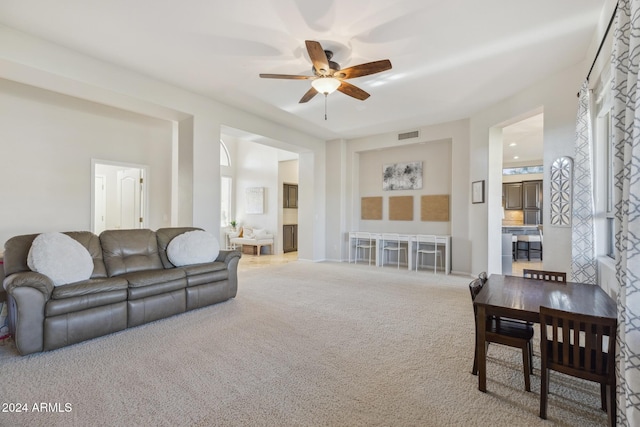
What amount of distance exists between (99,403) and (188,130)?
4.06 m

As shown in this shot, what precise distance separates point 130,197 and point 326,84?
5.08 meters

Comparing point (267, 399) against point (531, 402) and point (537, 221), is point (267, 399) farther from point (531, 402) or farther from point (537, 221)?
point (537, 221)

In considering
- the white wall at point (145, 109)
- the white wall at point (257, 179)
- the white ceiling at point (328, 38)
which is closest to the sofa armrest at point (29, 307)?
the white wall at point (145, 109)

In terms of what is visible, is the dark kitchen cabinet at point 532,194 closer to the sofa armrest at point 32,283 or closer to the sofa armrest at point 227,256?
the sofa armrest at point 227,256

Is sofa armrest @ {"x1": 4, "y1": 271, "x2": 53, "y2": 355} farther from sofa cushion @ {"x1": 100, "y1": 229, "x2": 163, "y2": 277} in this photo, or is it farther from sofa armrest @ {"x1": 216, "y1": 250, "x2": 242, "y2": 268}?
sofa armrest @ {"x1": 216, "y1": 250, "x2": 242, "y2": 268}

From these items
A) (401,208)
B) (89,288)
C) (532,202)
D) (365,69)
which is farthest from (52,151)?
(532,202)

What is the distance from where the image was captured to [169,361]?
2553mm

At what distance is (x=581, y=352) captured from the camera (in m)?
1.86

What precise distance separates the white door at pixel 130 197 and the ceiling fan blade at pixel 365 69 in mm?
4860

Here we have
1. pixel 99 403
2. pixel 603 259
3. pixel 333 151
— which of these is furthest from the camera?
pixel 333 151

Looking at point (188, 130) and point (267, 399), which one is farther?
point (188, 130)

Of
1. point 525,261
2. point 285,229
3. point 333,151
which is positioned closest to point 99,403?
point 333,151

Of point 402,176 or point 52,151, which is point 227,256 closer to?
point 52,151

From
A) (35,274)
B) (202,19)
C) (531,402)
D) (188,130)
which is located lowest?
(531,402)
